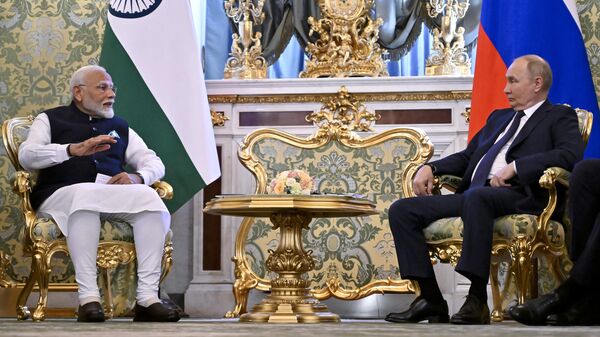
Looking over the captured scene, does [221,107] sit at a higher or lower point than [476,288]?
higher

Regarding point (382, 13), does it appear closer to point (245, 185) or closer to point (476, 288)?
point (245, 185)

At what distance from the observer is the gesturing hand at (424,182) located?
4055 mm

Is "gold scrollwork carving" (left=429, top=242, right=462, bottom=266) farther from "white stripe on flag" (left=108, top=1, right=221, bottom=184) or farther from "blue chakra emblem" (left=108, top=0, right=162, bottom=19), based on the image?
"blue chakra emblem" (left=108, top=0, right=162, bottom=19)

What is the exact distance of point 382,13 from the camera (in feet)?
18.1

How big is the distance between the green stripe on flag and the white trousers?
0.83 m

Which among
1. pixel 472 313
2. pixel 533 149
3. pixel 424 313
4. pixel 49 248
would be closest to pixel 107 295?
pixel 49 248

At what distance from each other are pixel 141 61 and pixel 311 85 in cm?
90

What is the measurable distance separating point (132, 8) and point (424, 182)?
1827 mm

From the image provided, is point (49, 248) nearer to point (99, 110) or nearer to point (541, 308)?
point (99, 110)

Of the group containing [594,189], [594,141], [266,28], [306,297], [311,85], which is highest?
[266,28]

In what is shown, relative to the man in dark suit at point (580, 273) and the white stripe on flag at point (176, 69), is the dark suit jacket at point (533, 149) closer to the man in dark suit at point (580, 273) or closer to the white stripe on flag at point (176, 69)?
the man in dark suit at point (580, 273)

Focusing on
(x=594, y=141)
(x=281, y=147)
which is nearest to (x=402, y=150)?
(x=281, y=147)

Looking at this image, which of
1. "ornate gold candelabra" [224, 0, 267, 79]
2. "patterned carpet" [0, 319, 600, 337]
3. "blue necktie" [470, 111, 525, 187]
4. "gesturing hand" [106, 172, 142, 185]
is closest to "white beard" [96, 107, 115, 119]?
"gesturing hand" [106, 172, 142, 185]

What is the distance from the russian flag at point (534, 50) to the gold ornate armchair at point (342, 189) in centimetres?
49
